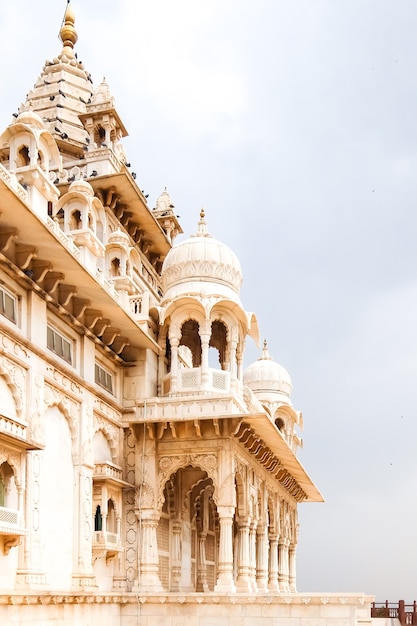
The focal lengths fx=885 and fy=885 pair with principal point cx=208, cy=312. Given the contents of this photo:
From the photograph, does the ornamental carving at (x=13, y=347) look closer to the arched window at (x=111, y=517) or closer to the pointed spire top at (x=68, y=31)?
the arched window at (x=111, y=517)

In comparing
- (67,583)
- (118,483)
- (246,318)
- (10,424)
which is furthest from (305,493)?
(10,424)

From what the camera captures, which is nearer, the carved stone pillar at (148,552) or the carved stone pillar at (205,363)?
the carved stone pillar at (148,552)

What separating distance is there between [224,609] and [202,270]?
23.6ft

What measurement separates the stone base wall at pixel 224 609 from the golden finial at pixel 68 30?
1832cm

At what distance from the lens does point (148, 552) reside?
17.8 meters

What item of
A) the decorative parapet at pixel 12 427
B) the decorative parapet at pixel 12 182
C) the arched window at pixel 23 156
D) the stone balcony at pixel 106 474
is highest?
the arched window at pixel 23 156

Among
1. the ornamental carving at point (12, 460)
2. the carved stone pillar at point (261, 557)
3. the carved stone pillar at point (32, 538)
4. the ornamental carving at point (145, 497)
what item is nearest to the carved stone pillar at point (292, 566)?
the carved stone pillar at point (261, 557)

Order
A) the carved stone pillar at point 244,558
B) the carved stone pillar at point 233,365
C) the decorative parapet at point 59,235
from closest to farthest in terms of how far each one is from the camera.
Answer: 1. the decorative parapet at point 59,235
2. the carved stone pillar at point 244,558
3. the carved stone pillar at point 233,365

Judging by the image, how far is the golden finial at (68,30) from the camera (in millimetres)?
28516

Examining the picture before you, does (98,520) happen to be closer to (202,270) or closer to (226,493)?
(226,493)

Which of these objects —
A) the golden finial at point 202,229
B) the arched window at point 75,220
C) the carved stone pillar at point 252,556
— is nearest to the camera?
the arched window at point 75,220

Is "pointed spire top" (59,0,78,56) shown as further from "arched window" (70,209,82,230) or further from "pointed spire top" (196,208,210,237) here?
"arched window" (70,209,82,230)

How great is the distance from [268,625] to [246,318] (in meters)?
6.68

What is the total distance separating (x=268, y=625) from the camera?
1656 cm
